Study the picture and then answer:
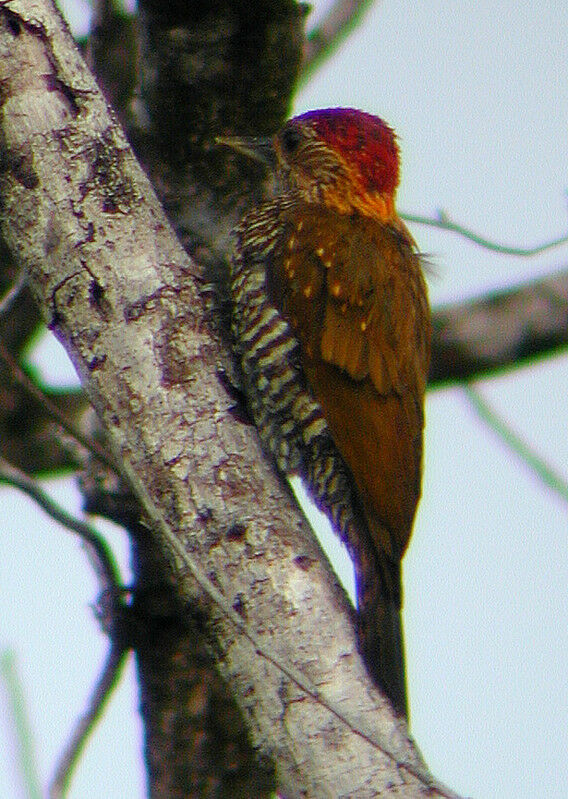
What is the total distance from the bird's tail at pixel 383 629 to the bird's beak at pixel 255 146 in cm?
119

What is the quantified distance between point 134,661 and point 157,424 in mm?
1063

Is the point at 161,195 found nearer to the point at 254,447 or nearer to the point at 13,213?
the point at 13,213

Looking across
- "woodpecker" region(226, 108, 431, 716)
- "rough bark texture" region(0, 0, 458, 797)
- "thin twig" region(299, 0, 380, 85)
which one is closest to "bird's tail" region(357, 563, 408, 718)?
"woodpecker" region(226, 108, 431, 716)

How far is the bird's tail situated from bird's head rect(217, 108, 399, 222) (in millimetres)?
1198

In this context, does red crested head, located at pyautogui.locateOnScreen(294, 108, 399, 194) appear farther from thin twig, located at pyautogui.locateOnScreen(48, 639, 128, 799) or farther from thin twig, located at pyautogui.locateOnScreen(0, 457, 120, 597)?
thin twig, located at pyautogui.locateOnScreen(48, 639, 128, 799)

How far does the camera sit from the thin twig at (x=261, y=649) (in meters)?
2.06

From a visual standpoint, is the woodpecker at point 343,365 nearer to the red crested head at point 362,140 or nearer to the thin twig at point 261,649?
the red crested head at point 362,140

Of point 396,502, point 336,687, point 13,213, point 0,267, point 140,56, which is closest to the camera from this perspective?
point 336,687

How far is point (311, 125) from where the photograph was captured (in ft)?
11.9

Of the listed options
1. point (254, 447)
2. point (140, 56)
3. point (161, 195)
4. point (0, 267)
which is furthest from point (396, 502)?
point (0, 267)

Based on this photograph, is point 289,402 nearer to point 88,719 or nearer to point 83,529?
point 83,529

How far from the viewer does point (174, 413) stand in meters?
2.54

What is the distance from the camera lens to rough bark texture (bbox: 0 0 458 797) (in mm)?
2184

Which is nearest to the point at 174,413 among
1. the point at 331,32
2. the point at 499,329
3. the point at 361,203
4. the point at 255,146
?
the point at 255,146
